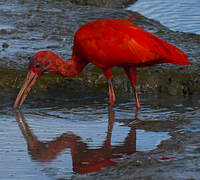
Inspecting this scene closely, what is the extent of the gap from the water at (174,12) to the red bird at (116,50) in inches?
152

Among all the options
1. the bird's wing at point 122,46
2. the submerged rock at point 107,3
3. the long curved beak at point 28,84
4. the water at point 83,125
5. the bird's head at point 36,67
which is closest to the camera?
the water at point 83,125

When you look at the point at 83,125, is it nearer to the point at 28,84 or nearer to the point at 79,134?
the point at 79,134

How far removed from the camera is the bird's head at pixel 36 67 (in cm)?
689

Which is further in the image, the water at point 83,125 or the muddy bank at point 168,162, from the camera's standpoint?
the water at point 83,125

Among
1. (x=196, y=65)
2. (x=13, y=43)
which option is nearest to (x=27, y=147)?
(x=196, y=65)

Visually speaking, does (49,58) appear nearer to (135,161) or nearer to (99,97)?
(99,97)

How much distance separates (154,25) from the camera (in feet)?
35.9

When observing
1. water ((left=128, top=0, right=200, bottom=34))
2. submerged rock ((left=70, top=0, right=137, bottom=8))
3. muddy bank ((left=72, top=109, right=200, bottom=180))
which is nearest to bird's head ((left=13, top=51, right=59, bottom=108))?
muddy bank ((left=72, top=109, right=200, bottom=180))

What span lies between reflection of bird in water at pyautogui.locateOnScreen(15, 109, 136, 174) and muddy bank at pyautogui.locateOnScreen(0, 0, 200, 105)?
72.7 inches

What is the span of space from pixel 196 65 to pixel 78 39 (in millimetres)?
2117

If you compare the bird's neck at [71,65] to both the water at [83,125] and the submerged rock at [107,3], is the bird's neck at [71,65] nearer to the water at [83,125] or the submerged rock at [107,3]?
the water at [83,125]

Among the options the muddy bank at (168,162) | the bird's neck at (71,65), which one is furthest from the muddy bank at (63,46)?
the muddy bank at (168,162)

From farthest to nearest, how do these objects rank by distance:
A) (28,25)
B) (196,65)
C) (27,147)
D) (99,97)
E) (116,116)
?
(28,25) → (196,65) → (99,97) → (116,116) → (27,147)

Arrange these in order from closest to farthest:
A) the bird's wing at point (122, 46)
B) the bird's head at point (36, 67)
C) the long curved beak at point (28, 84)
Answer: the bird's wing at point (122, 46) < the bird's head at point (36, 67) < the long curved beak at point (28, 84)
